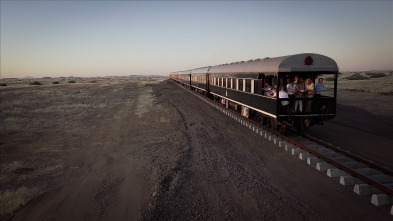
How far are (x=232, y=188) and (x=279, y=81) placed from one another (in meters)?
5.46

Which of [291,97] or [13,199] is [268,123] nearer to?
[291,97]

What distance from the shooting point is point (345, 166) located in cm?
750

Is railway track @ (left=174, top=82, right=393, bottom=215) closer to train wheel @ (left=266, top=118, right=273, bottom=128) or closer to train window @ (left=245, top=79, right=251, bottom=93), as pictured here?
train wheel @ (left=266, top=118, right=273, bottom=128)

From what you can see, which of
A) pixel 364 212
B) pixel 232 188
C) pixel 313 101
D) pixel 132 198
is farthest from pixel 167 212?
pixel 313 101

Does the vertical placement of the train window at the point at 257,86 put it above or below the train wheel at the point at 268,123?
above

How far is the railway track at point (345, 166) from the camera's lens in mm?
6293

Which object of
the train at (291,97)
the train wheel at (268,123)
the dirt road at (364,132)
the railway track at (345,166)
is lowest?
the dirt road at (364,132)

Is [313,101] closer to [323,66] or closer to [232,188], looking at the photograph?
[323,66]

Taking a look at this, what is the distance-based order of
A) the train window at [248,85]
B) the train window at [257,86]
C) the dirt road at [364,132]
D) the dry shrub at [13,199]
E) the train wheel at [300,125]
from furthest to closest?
1. the train window at [248,85]
2. the train window at [257,86]
3. the train wheel at [300,125]
4. the dirt road at [364,132]
5. the dry shrub at [13,199]

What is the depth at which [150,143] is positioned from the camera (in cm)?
1180

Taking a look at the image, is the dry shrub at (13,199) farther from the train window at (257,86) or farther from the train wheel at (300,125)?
the train wheel at (300,125)

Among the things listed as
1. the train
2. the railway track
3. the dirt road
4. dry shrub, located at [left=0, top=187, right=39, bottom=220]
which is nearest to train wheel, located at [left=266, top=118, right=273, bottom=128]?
the train

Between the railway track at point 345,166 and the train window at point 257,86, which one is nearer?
the railway track at point 345,166

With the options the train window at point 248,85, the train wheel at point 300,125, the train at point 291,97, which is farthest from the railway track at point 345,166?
the train window at point 248,85
